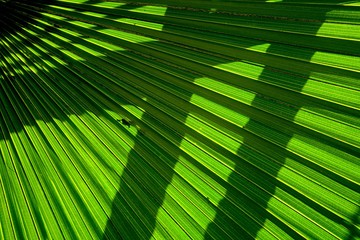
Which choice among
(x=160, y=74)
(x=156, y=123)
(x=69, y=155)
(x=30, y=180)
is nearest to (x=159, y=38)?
(x=160, y=74)

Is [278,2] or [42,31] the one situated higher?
[278,2]

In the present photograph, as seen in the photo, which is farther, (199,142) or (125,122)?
(125,122)

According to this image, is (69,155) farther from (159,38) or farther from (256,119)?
(256,119)

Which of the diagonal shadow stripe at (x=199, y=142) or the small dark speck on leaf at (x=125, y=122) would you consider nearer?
the diagonal shadow stripe at (x=199, y=142)

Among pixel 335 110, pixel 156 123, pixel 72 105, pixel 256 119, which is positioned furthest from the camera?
pixel 72 105

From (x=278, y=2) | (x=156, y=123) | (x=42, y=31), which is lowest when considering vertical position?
(x=156, y=123)

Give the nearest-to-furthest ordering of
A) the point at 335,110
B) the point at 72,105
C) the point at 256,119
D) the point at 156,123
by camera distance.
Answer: the point at 335,110 → the point at 256,119 → the point at 156,123 → the point at 72,105

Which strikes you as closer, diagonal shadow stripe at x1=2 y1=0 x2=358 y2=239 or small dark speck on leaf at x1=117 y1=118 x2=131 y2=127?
diagonal shadow stripe at x1=2 y1=0 x2=358 y2=239

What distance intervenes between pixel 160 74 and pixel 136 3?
0.31 m

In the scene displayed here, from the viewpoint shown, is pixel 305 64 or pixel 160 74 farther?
→ pixel 160 74

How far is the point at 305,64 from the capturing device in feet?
2.65

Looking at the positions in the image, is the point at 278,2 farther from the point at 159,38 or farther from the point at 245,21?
the point at 159,38

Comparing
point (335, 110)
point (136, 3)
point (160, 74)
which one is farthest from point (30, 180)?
point (335, 110)

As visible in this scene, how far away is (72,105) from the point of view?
1323 millimetres
